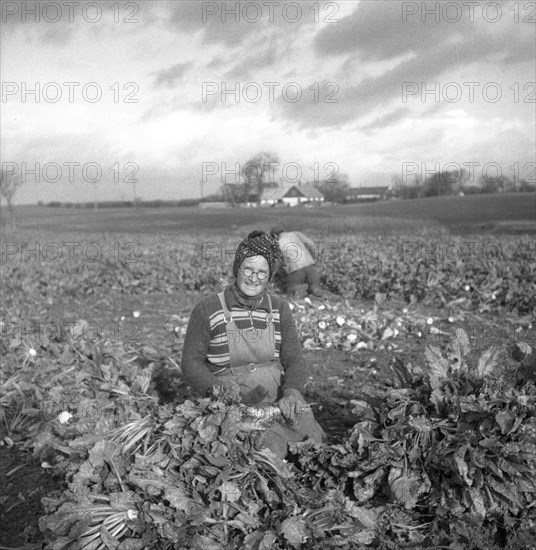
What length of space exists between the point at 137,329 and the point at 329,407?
386 cm

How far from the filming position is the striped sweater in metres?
3.45

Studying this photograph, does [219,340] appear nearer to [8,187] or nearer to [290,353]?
[290,353]

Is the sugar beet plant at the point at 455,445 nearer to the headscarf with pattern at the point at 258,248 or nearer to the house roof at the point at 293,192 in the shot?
the headscarf with pattern at the point at 258,248

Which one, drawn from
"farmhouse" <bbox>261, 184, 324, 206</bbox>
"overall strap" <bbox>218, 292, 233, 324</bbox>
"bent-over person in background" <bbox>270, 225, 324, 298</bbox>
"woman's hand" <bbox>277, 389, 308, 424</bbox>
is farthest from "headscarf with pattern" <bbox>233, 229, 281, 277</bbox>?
"farmhouse" <bbox>261, 184, 324, 206</bbox>

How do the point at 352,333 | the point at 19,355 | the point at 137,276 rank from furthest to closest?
the point at 137,276 < the point at 352,333 < the point at 19,355

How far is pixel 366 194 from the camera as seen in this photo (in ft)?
132

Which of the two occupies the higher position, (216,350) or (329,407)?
(216,350)

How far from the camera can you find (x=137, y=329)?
7.78 m

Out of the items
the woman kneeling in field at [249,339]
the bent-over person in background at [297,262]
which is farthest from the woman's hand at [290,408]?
the bent-over person in background at [297,262]

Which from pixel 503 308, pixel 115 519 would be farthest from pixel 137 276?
pixel 115 519

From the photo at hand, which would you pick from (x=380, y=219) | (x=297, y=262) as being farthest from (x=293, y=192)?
(x=297, y=262)

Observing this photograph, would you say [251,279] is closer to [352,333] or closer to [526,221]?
[352,333]

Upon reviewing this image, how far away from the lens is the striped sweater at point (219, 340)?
3.45m

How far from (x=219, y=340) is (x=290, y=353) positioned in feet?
1.43
